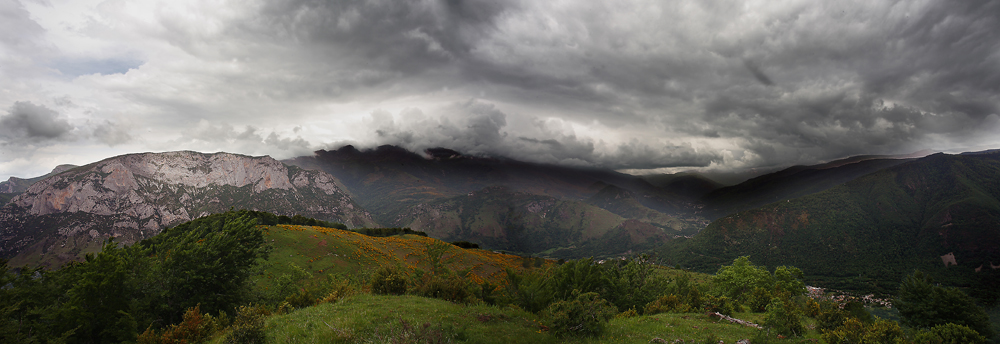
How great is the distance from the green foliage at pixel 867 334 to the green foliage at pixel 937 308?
4665cm

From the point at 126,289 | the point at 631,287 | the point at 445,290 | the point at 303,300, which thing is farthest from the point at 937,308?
the point at 126,289

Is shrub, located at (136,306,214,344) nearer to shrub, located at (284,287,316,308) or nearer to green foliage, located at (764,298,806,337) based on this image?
shrub, located at (284,287,316,308)

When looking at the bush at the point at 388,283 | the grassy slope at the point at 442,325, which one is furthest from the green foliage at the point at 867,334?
the bush at the point at 388,283

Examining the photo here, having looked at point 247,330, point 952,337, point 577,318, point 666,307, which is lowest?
point 666,307

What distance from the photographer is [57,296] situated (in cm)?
2158

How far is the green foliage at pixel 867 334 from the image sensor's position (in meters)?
16.1

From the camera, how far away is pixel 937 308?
4728 cm

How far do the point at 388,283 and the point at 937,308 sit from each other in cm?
7330

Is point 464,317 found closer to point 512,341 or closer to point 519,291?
point 512,341

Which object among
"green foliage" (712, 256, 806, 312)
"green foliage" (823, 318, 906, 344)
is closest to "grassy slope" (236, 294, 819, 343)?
"green foliage" (823, 318, 906, 344)

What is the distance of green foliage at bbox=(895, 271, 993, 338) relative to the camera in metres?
45.0

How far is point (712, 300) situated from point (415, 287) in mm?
27908

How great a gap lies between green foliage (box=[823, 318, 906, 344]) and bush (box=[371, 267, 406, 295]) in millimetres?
25792

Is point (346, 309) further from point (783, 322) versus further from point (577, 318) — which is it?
point (783, 322)
